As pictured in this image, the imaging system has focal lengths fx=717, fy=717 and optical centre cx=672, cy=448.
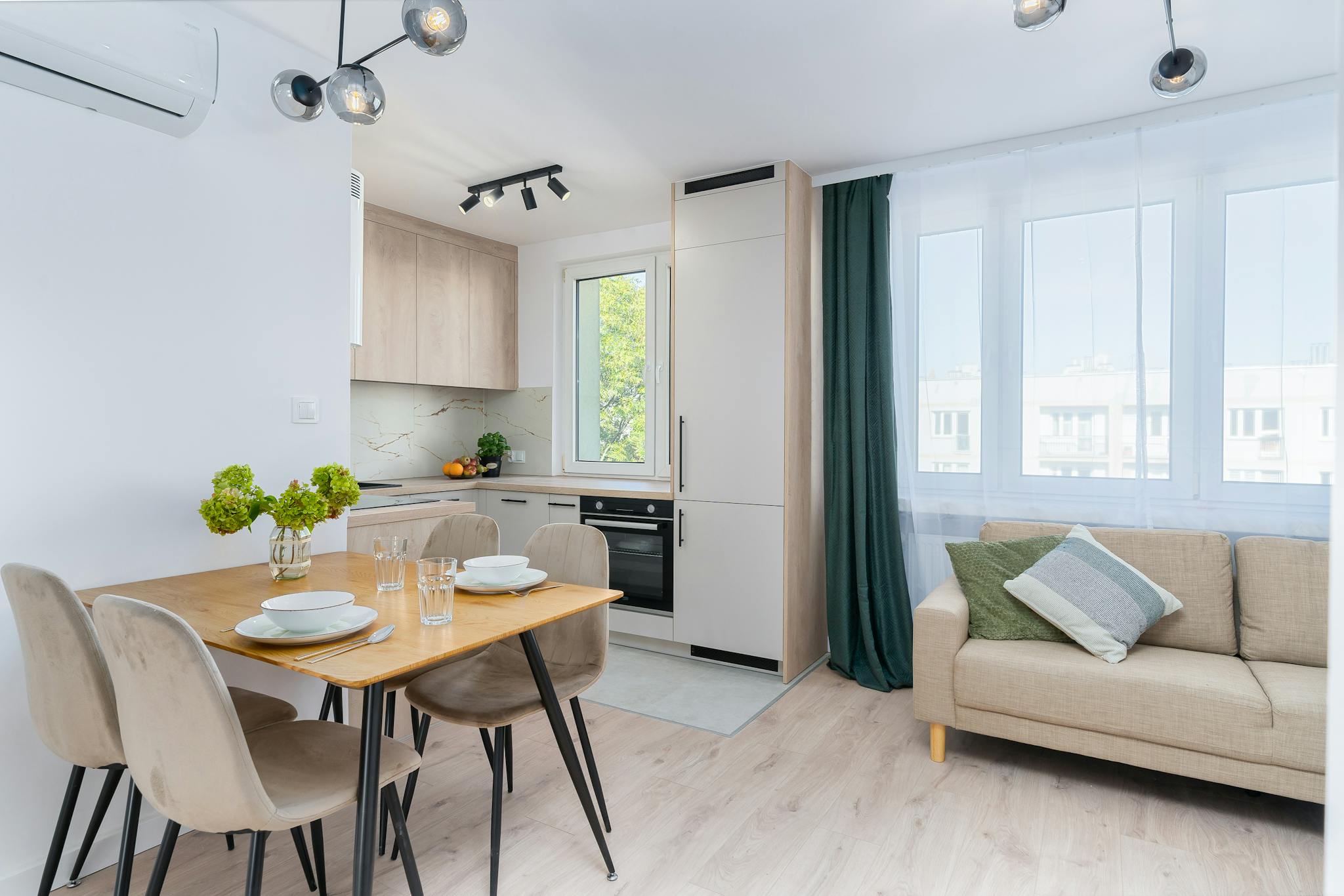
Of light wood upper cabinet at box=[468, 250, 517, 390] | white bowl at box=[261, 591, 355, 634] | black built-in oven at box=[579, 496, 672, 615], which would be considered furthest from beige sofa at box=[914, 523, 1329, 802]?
light wood upper cabinet at box=[468, 250, 517, 390]

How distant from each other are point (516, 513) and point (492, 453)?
30.1 inches

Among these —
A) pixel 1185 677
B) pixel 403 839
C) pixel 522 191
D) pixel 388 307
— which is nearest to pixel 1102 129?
pixel 1185 677

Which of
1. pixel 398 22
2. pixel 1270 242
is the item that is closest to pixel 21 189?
pixel 398 22

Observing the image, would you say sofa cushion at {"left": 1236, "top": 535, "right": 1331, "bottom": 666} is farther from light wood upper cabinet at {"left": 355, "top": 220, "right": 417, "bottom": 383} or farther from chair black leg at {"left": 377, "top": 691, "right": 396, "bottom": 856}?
light wood upper cabinet at {"left": 355, "top": 220, "right": 417, "bottom": 383}

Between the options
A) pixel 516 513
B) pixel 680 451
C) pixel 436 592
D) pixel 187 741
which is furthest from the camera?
pixel 516 513

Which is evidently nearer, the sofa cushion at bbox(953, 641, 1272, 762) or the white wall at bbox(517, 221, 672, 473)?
the sofa cushion at bbox(953, 641, 1272, 762)

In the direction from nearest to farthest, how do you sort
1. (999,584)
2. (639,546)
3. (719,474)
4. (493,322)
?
(999,584), (719,474), (639,546), (493,322)

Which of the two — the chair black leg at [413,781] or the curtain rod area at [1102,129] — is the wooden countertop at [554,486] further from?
the curtain rod area at [1102,129]

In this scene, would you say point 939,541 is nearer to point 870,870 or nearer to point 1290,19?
point 870,870

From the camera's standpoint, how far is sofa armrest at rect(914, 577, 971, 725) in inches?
103

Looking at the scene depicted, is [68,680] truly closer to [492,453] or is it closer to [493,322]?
[492,453]

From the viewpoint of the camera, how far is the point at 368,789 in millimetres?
1376

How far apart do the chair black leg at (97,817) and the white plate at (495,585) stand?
843 mm

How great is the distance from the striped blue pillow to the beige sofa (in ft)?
0.27
